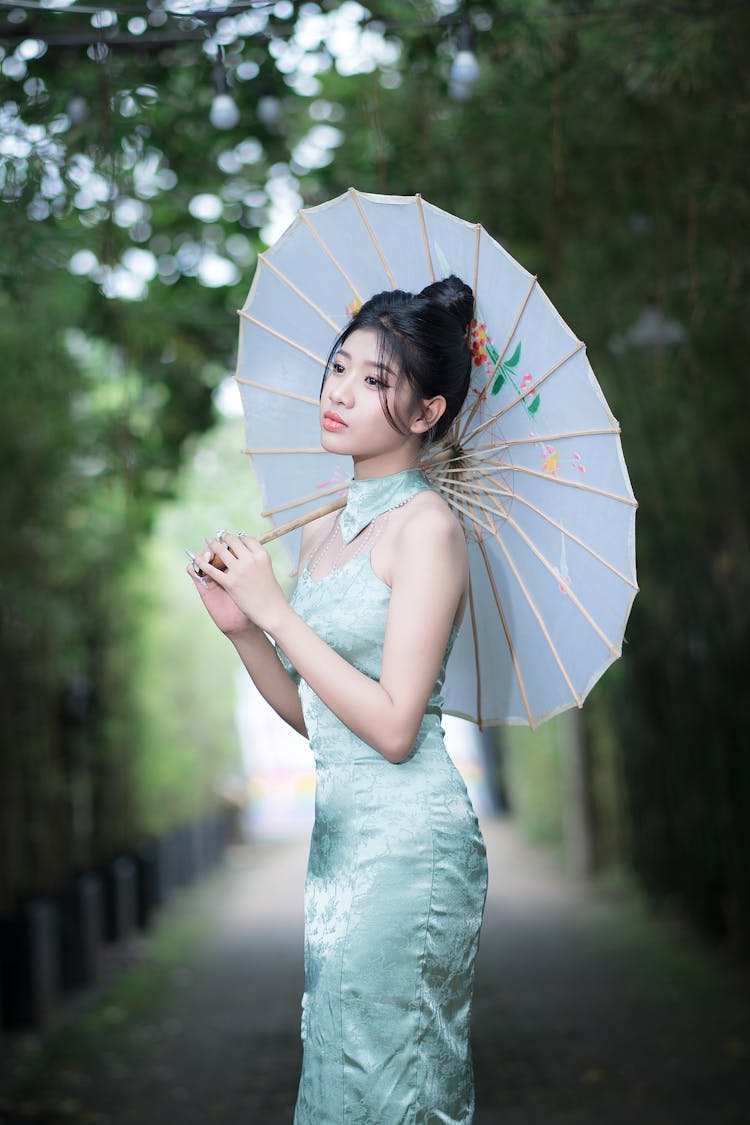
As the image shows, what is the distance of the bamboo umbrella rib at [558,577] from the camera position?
2160 millimetres

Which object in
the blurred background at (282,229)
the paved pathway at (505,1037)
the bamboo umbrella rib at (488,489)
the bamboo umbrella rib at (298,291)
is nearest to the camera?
the bamboo umbrella rib at (488,489)

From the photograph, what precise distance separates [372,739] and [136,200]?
165 inches

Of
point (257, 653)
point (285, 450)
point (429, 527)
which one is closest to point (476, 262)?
point (429, 527)

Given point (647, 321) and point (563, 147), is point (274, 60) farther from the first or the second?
A: point (647, 321)

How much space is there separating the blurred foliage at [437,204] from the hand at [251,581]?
5.33 feet

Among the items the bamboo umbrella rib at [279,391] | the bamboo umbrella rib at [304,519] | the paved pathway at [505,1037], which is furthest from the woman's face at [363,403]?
the paved pathway at [505,1037]

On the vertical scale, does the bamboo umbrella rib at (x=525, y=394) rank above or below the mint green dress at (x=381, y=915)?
above

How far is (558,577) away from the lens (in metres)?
2.19

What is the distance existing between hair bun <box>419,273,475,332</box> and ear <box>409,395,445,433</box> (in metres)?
0.12

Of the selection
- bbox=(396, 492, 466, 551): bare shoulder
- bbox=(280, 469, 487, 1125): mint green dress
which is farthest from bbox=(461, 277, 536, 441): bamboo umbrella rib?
bbox=(280, 469, 487, 1125): mint green dress

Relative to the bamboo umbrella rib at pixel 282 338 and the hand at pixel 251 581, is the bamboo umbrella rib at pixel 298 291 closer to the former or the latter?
the bamboo umbrella rib at pixel 282 338

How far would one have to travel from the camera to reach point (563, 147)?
562cm

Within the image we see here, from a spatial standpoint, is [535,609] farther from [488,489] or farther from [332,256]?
[332,256]

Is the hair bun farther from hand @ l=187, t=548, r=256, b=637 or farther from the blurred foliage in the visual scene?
the blurred foliage
